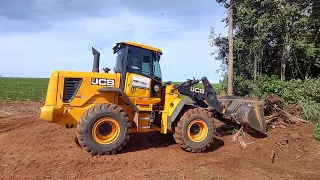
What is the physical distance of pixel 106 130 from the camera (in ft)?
26.1

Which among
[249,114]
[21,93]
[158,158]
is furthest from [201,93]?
[21,93]

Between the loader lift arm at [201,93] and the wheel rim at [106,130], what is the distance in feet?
7.43

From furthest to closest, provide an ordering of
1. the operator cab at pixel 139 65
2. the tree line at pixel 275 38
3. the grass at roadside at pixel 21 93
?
the grass at roadside at pixel 21 93, the tree line at pixel 275 38, the operator cab at pixel 139 65

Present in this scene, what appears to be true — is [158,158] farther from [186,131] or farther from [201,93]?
[201,93]

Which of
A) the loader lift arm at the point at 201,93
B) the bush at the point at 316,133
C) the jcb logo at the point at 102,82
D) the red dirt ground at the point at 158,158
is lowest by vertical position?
the red dirt ground at the point at 158,158

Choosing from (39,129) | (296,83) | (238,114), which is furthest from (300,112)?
(39,129)

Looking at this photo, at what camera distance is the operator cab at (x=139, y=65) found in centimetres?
849

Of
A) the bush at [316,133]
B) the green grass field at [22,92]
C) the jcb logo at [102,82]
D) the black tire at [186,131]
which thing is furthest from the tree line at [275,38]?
the jcb logo at [102,82]

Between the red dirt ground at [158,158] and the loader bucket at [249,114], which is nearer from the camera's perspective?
the red dirt ground at [158,158]

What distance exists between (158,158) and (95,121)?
1773 mm

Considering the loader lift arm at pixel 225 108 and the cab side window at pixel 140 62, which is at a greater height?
the cab side window at pixel 140 62

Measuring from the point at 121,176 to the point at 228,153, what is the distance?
11.8ft

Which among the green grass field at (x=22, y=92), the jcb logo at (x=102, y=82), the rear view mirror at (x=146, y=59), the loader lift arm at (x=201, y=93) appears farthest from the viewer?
the green grass field at (x=22, y=92)

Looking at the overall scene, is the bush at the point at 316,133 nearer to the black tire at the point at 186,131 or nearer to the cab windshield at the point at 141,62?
the black tire at the point at 186,131
